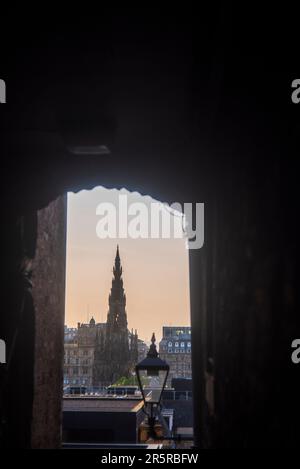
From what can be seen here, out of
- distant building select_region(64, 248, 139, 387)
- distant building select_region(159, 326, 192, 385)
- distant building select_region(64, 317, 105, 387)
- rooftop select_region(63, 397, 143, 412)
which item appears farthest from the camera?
distant building select_region(159, 326, 192, 385)

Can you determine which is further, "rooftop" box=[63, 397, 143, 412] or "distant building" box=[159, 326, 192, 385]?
"distant building" box=[159, 326, 192, 385]

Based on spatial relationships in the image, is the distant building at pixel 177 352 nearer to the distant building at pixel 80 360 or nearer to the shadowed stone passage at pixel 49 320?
the distant building at pixel 80 360

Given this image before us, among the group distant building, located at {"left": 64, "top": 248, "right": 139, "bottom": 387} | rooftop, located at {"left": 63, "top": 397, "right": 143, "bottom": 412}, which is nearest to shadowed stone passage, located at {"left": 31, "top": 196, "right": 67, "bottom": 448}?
rooftop, located at {"left": 63, "top": 397, "right": 143, "bottom": 412}

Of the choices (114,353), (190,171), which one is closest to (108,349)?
(114,353)

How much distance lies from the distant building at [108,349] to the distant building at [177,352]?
45.5 feet

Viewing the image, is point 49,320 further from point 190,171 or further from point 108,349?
point 108,349

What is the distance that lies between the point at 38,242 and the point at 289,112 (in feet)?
16.8

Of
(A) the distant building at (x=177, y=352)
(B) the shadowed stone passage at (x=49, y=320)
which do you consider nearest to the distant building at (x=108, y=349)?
(A) the distant building at (x=177, y=352)

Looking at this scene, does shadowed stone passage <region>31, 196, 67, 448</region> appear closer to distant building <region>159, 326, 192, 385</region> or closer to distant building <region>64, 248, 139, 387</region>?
distant building <region>64, 248, 139, 387</region>

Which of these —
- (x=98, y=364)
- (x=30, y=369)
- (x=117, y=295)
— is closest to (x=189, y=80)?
(x=30, y=369)

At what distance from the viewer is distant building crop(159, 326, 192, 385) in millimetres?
87812

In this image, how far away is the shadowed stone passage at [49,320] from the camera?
20.4 feet

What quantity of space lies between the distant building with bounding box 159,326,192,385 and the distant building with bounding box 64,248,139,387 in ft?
45.5

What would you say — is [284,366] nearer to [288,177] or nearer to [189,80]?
[288,177]
